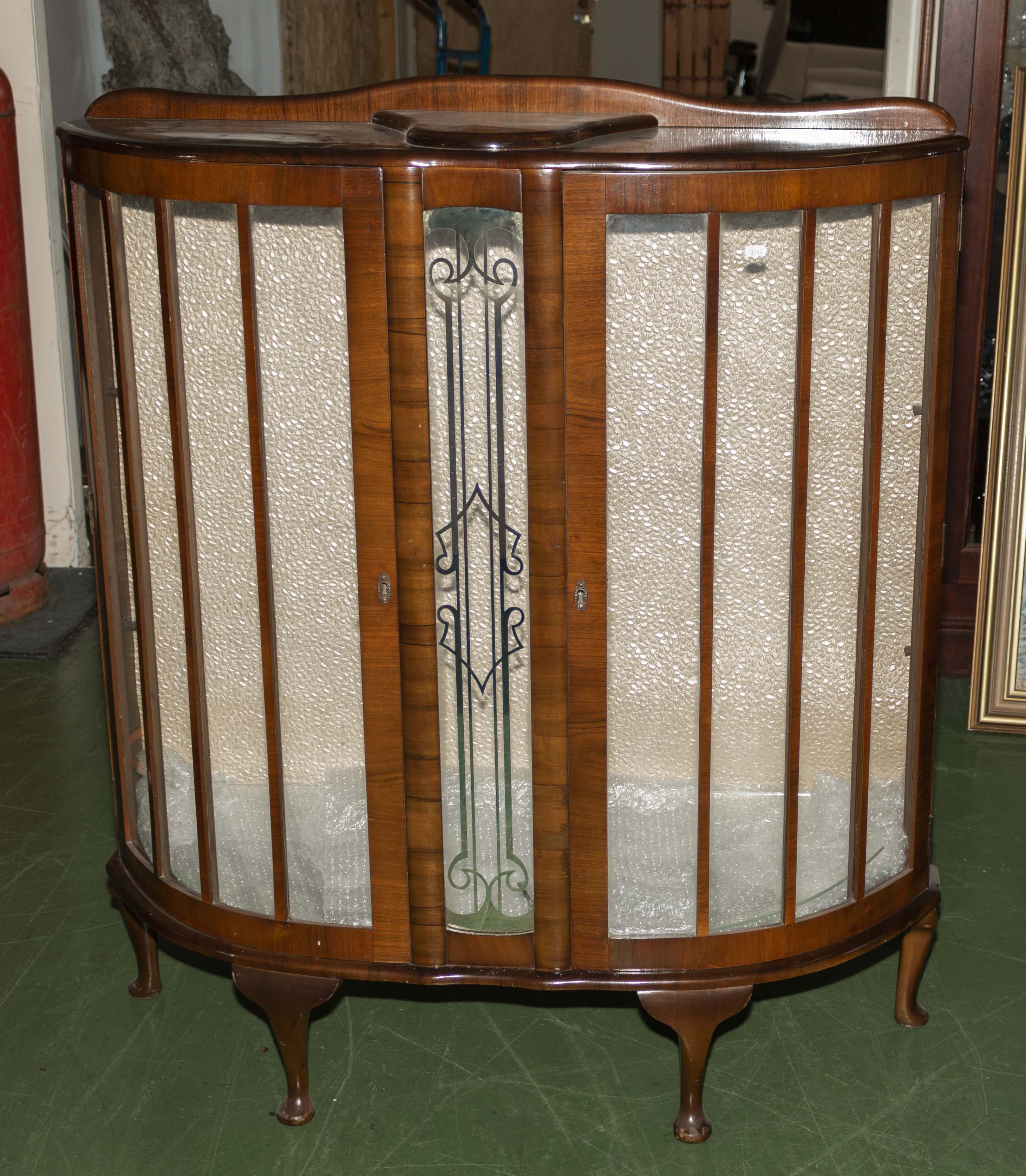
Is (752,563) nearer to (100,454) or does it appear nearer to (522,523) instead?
(522,523)

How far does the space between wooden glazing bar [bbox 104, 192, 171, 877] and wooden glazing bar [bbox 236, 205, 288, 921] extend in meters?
0.18

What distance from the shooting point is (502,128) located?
196 centimetres

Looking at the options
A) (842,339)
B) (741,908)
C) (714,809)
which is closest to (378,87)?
(842,339)

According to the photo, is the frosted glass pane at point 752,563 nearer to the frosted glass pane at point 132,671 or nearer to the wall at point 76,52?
the frosted glass pane at point 132,671

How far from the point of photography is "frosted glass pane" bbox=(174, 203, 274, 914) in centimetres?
191

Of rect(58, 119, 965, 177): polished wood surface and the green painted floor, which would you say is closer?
rect(58, 119, 965, 177): polished wood surface

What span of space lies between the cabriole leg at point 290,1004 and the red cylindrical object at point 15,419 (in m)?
2.06

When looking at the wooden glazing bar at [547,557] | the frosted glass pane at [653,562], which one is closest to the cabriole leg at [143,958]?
the wooden glazing bar at [547,557]

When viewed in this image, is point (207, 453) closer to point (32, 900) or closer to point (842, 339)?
point (842, 339)

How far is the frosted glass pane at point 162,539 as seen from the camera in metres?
1.96

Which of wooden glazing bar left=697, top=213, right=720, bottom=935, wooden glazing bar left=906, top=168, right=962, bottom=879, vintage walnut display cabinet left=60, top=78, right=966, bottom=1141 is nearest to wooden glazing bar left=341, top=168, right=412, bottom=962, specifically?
vintage walnut display cabinet left=60, top=78, right=966, bottom=1141

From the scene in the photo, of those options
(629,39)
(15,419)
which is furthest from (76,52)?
(629,39)

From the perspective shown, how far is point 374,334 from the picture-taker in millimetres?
1847

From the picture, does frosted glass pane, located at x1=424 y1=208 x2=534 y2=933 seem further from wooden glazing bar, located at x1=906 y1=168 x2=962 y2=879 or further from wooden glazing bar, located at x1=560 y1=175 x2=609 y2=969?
wooden glazing bar, located at x1=906 y1=168 x2=962 y2=879
